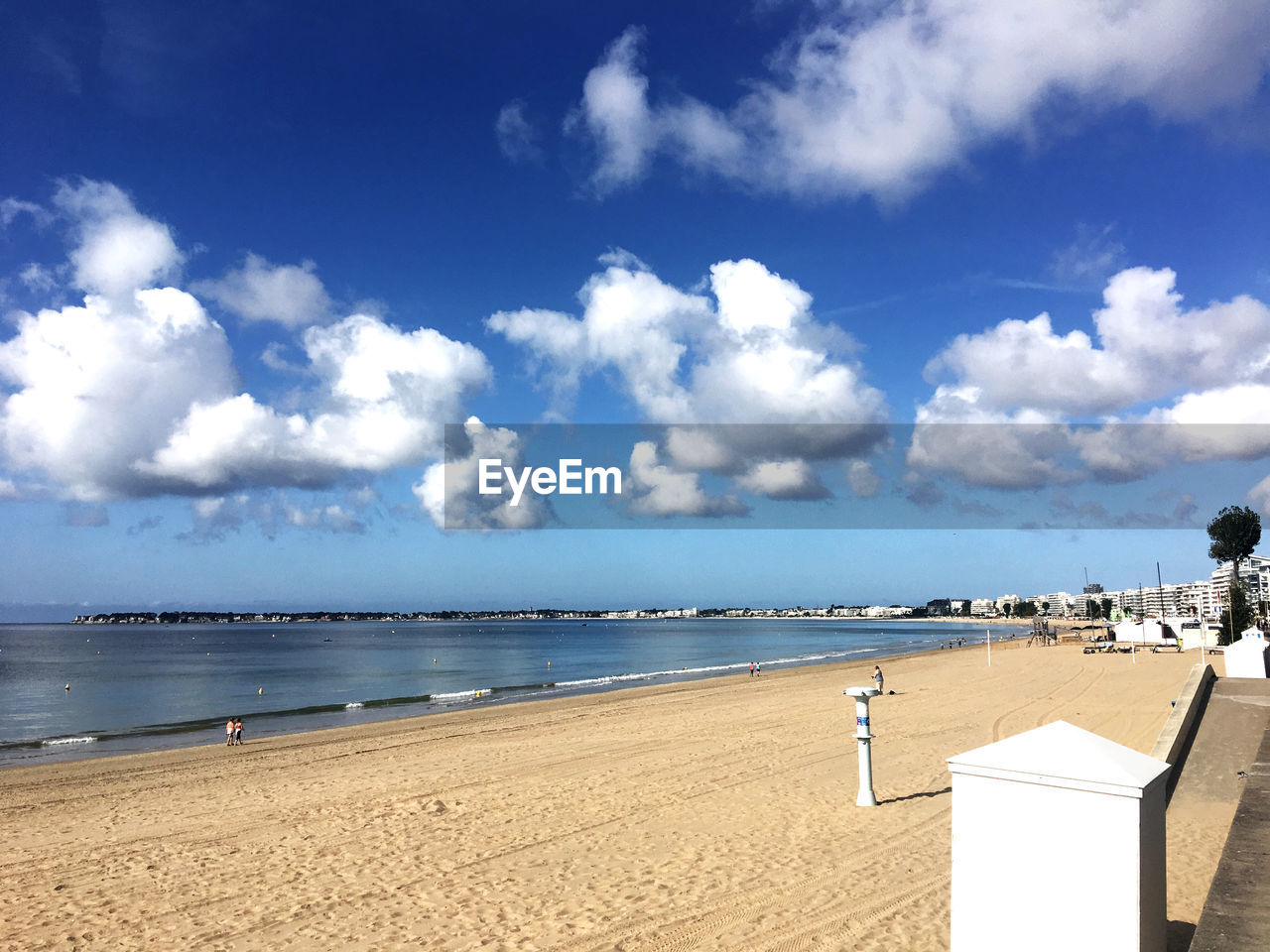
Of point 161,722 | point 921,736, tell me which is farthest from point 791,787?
point 161,722

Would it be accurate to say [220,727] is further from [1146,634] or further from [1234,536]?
[1234,536]

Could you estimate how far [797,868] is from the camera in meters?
8.02

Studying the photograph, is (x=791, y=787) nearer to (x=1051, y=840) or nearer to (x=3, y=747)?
(x=1051, y=840)

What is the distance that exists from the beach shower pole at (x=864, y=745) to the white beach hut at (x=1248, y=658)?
10153 millimetres

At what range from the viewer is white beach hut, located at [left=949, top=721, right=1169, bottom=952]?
3426 millimetres

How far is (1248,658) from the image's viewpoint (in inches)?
628

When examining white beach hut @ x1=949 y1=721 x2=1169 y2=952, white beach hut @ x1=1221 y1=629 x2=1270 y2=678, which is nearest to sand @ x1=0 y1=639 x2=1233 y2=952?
white beach hut @ x1=949 y1=721 x2=1169 y2=952

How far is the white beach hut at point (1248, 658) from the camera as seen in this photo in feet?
52.0

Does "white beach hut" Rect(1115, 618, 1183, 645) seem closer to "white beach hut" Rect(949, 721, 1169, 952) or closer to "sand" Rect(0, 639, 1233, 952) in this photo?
"sand" Rect(0, 639, 1233, 952)

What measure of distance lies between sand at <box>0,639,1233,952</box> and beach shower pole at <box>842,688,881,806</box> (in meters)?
0.20

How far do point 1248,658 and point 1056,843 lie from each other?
53.4ft

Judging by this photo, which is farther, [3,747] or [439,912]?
[3,747]

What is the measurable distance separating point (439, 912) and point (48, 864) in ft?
19.1

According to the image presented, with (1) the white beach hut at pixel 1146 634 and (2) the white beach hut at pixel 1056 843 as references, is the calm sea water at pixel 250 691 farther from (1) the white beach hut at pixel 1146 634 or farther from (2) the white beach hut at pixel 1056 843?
(2) the white beach hut at pixel 1056 843
